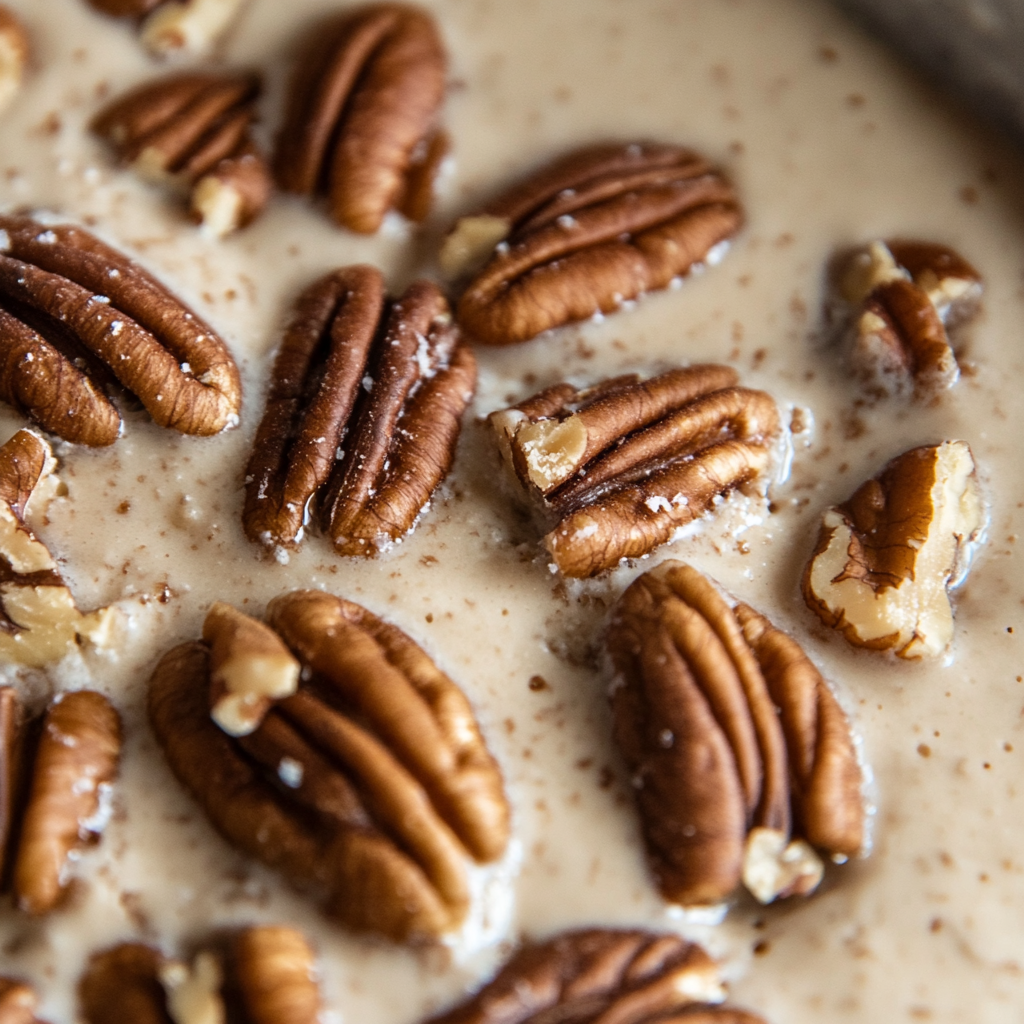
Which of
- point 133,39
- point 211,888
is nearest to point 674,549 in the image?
point 211,888

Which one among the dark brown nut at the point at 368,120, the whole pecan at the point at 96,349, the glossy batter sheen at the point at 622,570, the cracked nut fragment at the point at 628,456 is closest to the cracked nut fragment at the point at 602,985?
the glossy batter sheen at the point at 622,570

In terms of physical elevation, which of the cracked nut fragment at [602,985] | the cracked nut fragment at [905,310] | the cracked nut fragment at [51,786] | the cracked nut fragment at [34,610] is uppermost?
the cracked nut fragment at [905,310]

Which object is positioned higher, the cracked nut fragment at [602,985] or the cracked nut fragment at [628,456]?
the cracked nut fragment at [628,456]

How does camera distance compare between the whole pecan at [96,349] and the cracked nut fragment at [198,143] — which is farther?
the cracked nut fragment at [198,143]

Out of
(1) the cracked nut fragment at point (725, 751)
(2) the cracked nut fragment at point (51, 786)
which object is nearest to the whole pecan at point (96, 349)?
(2) the cracked nut fragment at point (51, 786)

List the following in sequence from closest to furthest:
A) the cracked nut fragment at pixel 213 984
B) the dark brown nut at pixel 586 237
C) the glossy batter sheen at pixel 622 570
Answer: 1. the cracked nut fragment at pixel 213 984
2. the glossy batter sheen at pixel 622 570
3. the dark brown nut at pixel 586 237

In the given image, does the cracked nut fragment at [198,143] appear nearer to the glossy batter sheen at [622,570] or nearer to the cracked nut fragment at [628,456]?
the glossy batter sheen at [622,570]

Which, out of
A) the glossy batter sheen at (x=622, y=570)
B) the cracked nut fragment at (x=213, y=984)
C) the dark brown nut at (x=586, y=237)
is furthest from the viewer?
the dark brown nut at (x=586, y=237)
